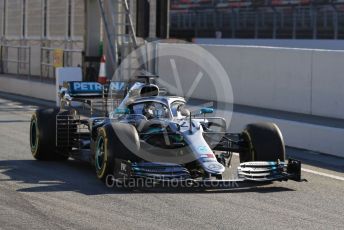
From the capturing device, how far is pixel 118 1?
70.6 ft

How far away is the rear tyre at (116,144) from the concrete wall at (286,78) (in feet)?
19.9

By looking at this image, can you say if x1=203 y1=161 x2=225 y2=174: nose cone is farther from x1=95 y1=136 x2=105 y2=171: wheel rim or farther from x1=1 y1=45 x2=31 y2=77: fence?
x1=1 y1=45 x2=31 y2=77: fence

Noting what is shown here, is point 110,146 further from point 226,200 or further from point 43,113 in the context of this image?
point 43,113

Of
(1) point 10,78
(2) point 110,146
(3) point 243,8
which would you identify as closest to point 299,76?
(2) point 110,146

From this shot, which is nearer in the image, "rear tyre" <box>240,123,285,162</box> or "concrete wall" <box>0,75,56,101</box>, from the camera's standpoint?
"rear tyre" <box>240,123,285,162</box>

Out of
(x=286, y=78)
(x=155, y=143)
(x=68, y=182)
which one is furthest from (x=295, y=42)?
(x=68, y=182)

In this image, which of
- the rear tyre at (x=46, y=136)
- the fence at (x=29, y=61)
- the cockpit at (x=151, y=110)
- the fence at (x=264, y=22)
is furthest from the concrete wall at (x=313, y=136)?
the fence at (x=264, y=22)

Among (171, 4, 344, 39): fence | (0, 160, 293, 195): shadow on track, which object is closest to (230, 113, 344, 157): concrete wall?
(0, 160, 293, 195): shadow on track

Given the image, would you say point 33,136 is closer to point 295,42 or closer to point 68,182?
point 68,182

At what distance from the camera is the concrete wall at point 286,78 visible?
13875 millimetres

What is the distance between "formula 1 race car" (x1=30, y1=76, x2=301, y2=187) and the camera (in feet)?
27.9

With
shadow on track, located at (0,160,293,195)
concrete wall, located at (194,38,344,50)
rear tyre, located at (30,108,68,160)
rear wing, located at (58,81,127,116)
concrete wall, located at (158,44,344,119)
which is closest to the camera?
shadow on track, located at (0,160,293,195)

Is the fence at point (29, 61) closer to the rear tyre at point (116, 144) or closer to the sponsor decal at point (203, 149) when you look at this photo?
the rear tyre at point (116, 144)

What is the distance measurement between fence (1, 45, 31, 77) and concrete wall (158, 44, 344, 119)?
11.9 metres
